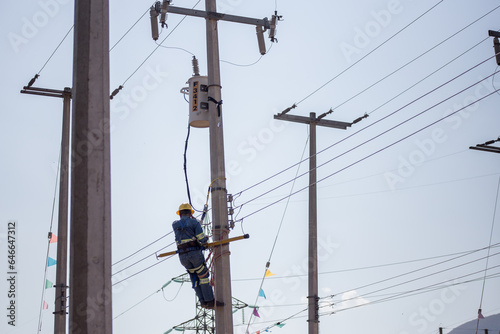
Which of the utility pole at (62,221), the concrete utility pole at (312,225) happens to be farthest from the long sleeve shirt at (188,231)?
the utility pole at (62,221)

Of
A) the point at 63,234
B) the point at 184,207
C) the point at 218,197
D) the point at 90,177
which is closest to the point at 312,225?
the point at 63,234

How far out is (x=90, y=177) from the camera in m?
5.11

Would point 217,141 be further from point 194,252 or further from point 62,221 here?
point 62,221

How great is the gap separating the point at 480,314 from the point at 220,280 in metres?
9.77

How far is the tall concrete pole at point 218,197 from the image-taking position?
1001 cm

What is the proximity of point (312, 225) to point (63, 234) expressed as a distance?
19.8 ft

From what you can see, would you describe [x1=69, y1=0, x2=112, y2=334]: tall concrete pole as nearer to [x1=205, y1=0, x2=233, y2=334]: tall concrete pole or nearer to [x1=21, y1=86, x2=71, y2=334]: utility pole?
[x1=205, y1=0, x2=233, y2=334]: tall concrete pole

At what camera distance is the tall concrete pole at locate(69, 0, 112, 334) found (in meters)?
4.93

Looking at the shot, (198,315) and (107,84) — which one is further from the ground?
(198,315)

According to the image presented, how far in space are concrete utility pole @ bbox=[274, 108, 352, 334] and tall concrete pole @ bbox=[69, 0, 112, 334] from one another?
1212cm

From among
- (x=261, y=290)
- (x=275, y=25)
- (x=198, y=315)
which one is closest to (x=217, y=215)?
(x=275, y=25)

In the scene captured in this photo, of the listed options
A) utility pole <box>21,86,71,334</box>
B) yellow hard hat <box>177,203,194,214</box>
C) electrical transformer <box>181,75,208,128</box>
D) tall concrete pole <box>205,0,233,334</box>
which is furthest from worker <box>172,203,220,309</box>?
utility pole <box>21,86,71,334</box>

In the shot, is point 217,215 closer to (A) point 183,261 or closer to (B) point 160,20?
(A) point 183,261

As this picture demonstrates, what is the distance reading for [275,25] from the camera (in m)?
12.1
